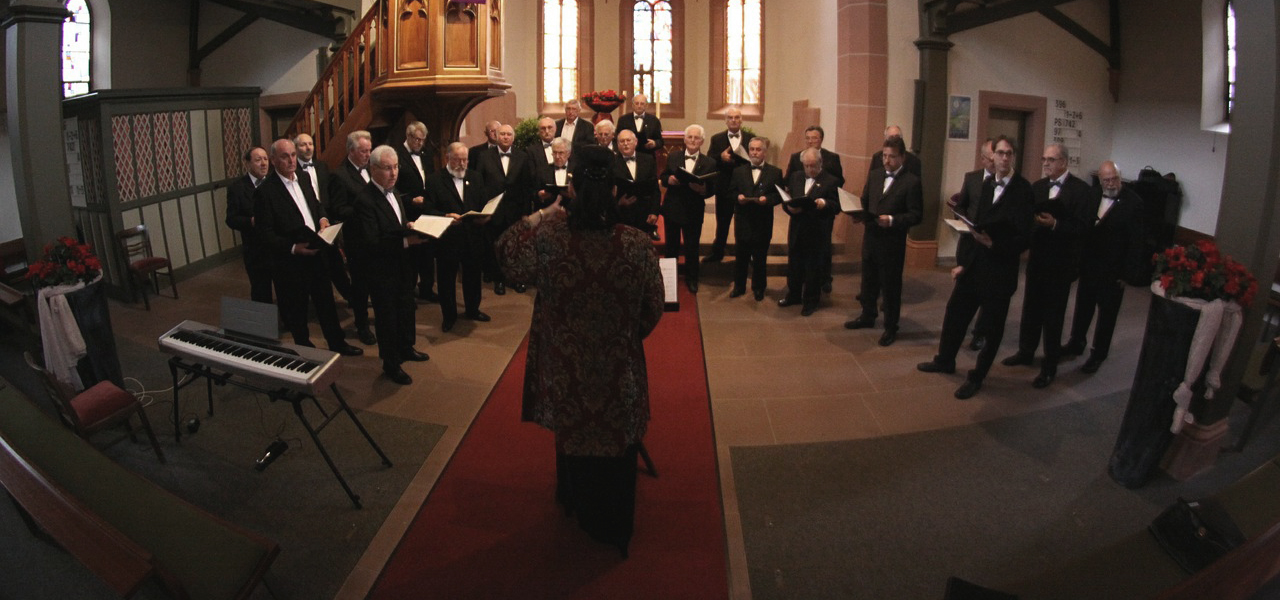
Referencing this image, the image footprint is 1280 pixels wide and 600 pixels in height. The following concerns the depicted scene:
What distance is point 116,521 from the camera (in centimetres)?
284

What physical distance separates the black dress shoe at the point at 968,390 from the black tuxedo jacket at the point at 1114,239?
4.76 ft

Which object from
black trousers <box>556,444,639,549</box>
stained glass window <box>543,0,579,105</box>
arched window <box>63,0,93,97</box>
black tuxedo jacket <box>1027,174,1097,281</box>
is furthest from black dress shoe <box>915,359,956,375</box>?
arched window <box>63,0,93,97</box>

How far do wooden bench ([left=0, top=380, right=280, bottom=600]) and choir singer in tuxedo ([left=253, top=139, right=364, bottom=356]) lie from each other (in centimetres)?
210

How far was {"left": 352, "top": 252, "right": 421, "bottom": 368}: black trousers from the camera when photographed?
5.41 metres

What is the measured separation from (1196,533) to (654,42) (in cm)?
1211

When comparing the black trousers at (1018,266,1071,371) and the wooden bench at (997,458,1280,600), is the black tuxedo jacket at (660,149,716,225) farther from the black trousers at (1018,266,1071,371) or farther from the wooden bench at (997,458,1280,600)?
the wooden bench at (997,458,1280,600)

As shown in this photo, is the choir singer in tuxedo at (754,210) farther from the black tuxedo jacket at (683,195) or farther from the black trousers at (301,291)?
the black trousers at (301,291)

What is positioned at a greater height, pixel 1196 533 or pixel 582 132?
pixel 582 132

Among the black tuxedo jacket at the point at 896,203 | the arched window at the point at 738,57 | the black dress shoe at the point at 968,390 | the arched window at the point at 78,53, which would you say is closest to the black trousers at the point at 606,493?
the black dress shoe at the point at 968,390

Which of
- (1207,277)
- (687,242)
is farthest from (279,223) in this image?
(1207,277)

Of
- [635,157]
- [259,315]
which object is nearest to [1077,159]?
[635,157]

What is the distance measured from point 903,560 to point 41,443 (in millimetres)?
3710

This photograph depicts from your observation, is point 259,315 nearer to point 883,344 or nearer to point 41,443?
point 41,443

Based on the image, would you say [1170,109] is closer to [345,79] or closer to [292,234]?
[345,79]
